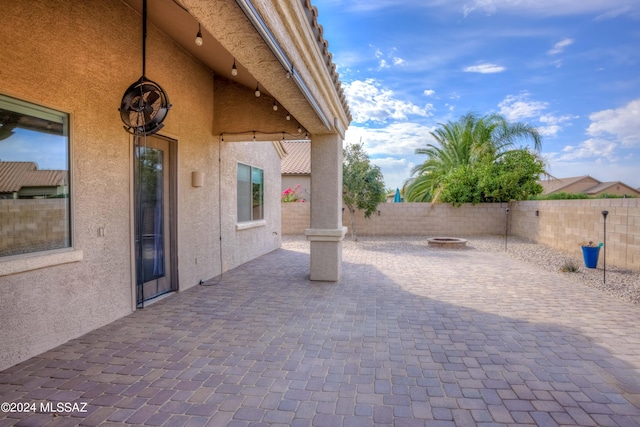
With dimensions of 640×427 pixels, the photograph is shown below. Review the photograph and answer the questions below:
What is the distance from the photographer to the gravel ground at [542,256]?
6.33 m

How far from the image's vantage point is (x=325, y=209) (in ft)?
22.0

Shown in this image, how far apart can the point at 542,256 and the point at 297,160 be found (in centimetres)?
1561

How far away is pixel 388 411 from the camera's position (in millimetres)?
2518

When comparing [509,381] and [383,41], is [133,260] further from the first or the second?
[383,41]

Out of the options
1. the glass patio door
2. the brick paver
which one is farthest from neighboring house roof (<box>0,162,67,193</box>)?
the brick paver

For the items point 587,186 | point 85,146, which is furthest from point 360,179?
point 587,186

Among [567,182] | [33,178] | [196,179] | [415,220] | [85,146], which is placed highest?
[567,182]

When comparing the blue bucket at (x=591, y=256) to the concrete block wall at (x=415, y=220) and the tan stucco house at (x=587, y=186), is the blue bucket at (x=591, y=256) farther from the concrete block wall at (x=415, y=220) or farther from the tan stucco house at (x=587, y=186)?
the tan stucco house at (x=587, y=186)

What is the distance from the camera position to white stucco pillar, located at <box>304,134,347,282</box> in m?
6.65

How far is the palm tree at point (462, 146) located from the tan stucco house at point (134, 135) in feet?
38.1

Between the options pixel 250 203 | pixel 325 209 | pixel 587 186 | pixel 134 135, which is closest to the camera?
pixel 134 135

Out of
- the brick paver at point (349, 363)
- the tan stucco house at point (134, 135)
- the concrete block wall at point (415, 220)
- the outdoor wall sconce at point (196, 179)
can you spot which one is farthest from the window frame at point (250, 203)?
the concrete block wall at point (415, 220)

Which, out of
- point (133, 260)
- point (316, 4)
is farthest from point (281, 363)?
point (316, 4)

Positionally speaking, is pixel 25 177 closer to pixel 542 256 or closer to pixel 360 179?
pixel 360 179
